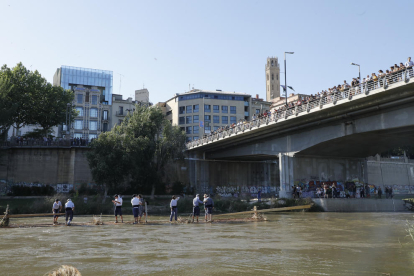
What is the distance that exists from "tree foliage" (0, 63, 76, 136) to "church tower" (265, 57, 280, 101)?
11335 centimetres

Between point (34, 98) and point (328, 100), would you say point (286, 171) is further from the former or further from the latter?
A: point (34, 98)

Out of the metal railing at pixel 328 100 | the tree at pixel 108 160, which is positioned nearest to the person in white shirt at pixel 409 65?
the metal railing at pixel 328 100

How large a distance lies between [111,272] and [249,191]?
5527 cm

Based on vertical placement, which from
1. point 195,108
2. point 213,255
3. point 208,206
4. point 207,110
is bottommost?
point 213,255

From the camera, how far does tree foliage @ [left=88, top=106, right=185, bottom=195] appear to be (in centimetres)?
4741

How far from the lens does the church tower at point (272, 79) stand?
167500 millimetres

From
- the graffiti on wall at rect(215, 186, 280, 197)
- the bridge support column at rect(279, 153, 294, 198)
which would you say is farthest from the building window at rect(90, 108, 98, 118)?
the bridge support column at rect(279, 153, 294, 198)

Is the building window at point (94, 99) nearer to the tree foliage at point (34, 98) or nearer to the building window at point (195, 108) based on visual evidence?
the tree foliage at point (34, 98)

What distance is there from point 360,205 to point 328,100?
13924 mm

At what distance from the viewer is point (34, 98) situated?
62.4 meters

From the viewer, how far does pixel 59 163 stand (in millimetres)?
55438

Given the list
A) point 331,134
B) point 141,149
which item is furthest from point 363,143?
point 141,149

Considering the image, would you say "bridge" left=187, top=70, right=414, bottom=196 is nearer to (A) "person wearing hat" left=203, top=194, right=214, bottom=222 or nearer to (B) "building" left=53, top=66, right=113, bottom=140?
(A) "person wearing hat" left=203, top=194, right=214, bottom=222

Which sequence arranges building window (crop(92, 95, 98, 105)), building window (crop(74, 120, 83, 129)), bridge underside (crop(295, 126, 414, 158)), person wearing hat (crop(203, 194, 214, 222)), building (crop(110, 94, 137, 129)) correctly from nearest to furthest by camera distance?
person wearing hat (crop(203, 194, 214, 222)) < bridge underside (crop(295, 126, 414, 158)) < building window (crop(74, 120, 83, 129)) < building window (crop(92, 95, 98, 105)) < building (crop(110, 94, 137, 129))
